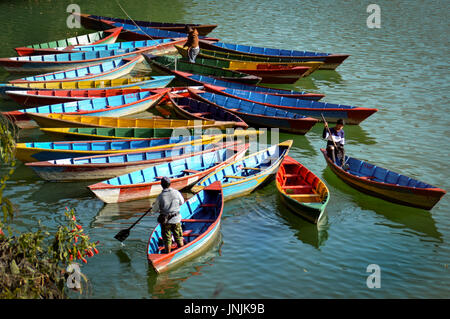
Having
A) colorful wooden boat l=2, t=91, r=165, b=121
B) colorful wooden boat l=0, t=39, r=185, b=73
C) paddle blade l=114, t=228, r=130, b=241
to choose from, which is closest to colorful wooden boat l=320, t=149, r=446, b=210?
paddle blade l=114, t=228, r=130, b=241

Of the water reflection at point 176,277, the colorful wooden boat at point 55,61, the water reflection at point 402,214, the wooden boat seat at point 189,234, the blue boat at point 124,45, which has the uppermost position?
the blue boat at point 124,45

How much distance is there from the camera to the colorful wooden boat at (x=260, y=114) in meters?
20.7

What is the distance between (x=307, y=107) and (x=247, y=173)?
6352 millimetres

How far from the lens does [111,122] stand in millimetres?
20109

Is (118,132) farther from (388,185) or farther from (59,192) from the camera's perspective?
(388,185)

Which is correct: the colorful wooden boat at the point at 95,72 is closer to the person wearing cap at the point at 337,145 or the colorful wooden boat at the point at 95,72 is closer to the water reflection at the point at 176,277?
the person wearing cap at the point at 337,145

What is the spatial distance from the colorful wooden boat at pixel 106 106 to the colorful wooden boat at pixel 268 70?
5.70m

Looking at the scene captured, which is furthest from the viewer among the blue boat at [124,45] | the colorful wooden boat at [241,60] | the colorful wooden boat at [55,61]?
the blue boat at [124,45]

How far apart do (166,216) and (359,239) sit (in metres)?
5.69

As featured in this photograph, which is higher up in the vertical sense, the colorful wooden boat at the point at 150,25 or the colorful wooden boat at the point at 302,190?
the colorful wooden boat at the point at 150,25

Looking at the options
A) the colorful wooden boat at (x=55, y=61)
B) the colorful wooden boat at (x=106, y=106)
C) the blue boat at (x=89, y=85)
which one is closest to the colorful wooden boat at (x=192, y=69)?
the colorful wooden boat at (x=55, y=61)

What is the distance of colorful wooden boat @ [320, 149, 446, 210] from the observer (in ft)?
49.3

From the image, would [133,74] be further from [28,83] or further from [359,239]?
[359,239]
